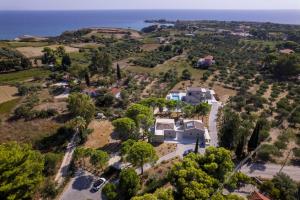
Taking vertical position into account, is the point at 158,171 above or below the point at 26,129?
below

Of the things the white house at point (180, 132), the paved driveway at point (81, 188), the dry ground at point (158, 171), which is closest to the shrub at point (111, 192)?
the paved driveway at point (81, 188)

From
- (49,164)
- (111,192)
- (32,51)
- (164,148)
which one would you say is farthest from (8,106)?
(32,51)

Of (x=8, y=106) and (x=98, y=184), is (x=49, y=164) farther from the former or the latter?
(x=8, y=106)

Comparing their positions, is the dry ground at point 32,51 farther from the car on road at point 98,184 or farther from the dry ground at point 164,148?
the car on road at point 98,184

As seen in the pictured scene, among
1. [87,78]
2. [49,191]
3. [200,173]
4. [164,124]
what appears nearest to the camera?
[200,173]

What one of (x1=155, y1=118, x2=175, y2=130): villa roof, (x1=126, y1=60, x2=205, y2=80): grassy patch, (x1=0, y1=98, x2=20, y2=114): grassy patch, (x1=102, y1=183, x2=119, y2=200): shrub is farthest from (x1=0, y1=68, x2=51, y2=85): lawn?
(x1=102, y1=183, x2=119, y2=200): shrub

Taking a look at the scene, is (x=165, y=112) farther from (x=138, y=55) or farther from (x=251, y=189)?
(x=138, y=55)

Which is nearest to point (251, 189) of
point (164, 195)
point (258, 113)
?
point (164, 195)

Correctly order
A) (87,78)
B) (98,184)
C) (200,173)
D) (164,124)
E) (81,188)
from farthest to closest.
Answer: (87,78), (164,124), (98,184), (81,188), (200,173)
